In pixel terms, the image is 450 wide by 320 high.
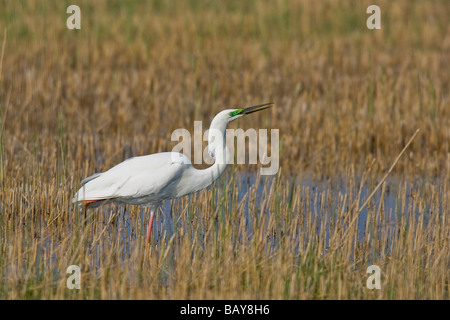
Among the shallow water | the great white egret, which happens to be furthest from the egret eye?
the shallow water

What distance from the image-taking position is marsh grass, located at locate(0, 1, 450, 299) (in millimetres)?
5578

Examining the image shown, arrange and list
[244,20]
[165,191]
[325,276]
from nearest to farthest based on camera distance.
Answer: [325,276], [165,191], [244,20]

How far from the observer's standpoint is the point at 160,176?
21.2 ft

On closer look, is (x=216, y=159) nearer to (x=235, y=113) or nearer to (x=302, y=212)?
(x=235, y=113)

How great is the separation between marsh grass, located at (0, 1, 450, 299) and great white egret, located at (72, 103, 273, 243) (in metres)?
0.20

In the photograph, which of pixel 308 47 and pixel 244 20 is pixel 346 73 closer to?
pixel 308 47

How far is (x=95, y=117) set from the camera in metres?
11.5

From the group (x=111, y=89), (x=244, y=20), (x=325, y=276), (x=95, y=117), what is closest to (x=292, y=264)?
(x=325, y=276)

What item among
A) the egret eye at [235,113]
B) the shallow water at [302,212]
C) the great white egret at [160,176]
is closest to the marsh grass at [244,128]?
the shallow water at [302,212]

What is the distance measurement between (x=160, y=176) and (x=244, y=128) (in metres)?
4.42

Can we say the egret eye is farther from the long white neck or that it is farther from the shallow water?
the shallow water

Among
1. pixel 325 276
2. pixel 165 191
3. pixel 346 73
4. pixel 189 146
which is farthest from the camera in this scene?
pixel 346 73
